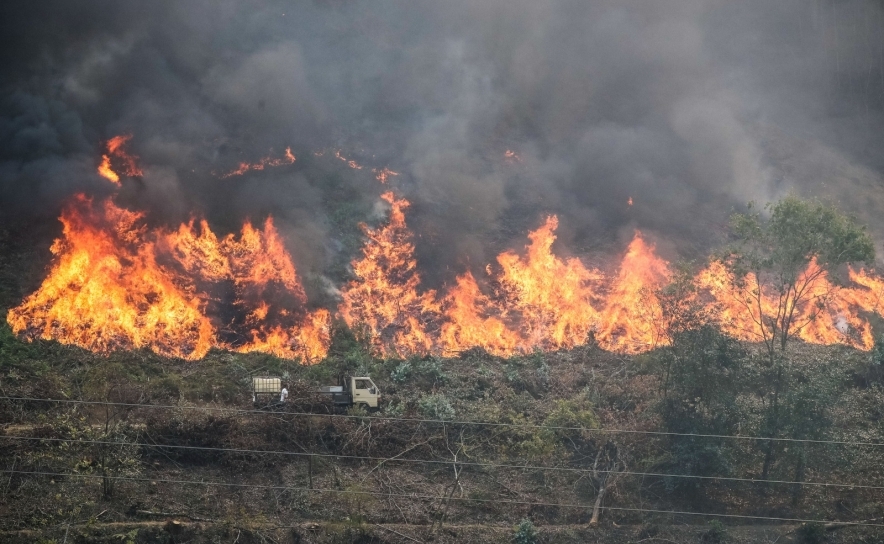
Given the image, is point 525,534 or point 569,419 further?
point 569,419

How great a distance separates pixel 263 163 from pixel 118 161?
7.56m

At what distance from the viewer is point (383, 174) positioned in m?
46.5

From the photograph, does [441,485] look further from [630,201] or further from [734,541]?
[630,201]

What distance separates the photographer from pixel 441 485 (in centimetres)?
2875

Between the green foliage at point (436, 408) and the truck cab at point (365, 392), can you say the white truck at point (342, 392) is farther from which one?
the green foliage at point (436, 408)

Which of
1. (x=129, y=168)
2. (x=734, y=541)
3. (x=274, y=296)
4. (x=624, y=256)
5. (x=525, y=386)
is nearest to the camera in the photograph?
(x=734, y=541)

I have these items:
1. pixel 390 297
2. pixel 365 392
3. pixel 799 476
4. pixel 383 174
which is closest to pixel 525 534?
pixel 365 392

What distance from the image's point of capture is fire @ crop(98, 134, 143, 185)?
39.6 metres

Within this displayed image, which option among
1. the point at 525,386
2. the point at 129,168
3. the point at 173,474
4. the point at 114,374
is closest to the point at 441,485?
the point at 525,386

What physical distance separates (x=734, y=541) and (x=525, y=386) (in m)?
9.74

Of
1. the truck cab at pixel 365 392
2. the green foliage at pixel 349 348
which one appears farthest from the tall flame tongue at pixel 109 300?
the truck cab at pixel 365 392

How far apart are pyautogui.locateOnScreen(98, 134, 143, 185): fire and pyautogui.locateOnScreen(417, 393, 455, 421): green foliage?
19.2 meters

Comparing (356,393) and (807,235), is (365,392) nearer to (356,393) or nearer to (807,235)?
(356,393)

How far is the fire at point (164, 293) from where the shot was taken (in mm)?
33250
